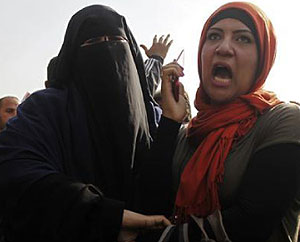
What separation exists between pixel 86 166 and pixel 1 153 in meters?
0.31

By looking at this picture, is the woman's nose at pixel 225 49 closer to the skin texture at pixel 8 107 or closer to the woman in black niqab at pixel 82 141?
the woman in black niqab at pixel 82 141

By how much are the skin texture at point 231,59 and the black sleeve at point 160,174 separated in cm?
23

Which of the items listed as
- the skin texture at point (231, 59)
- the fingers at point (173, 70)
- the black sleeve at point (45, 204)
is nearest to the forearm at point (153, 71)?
the fingers at point (173, 70)

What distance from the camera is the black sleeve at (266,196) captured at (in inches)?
56.6

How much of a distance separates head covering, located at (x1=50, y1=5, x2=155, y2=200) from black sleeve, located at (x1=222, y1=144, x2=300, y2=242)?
496mm

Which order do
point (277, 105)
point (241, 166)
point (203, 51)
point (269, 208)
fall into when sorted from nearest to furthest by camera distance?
point (269, 208)
point (241, 166)
point (277, 105)
point (203, 51)

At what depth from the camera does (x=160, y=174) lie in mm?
1690

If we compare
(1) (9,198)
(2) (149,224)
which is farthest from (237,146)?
(1) (9,198)

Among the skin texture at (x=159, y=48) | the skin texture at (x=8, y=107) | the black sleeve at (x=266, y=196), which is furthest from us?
the skin texture at (x=8, y=107)

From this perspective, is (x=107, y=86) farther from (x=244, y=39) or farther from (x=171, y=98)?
(x=244, y=39)

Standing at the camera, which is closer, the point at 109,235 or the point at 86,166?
the point at 109,235

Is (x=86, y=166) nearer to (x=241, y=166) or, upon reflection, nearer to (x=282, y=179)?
(x=241, y=166)

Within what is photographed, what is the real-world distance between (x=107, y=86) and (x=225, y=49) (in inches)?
20.8

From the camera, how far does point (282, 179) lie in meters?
1.44
